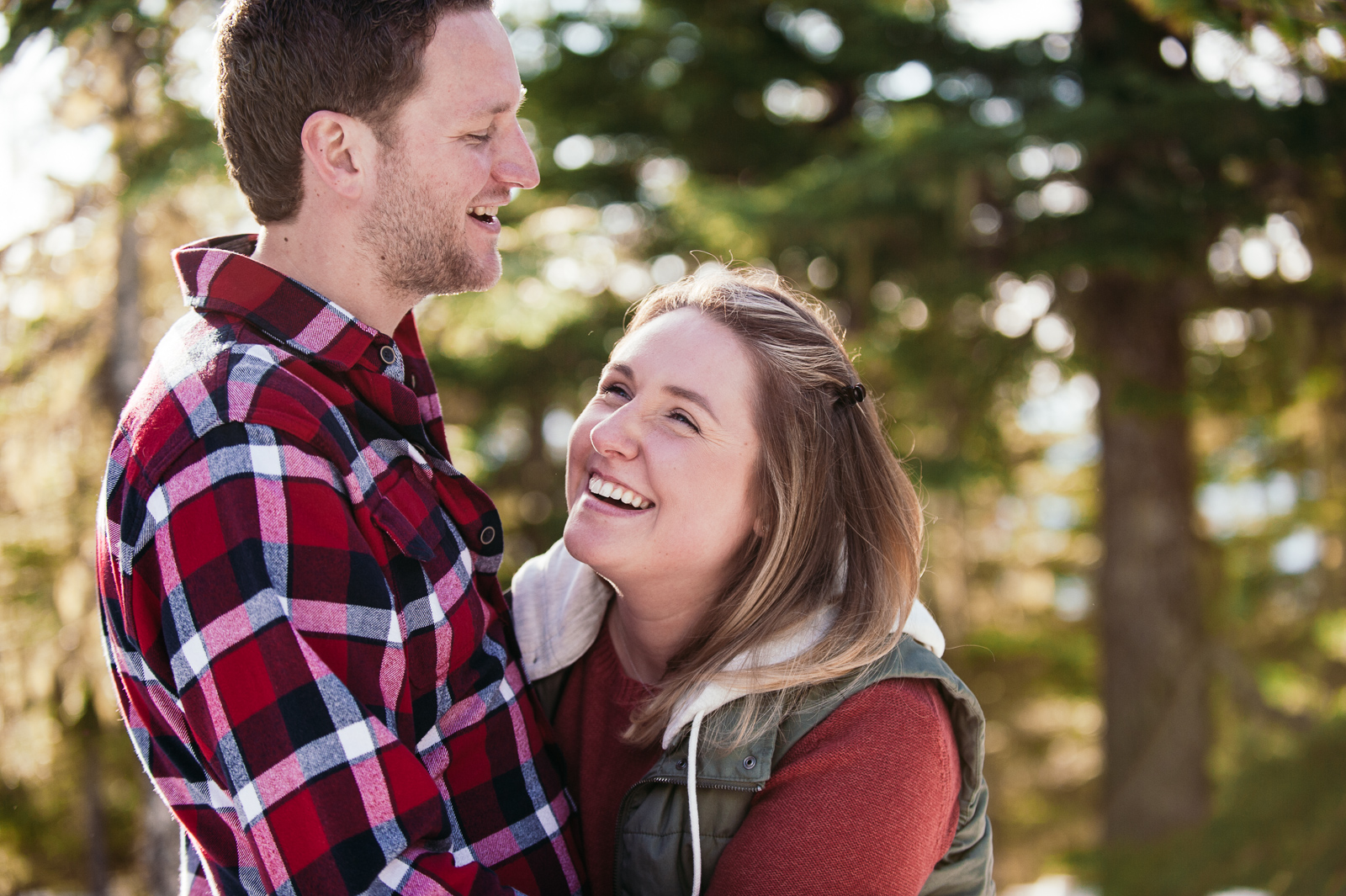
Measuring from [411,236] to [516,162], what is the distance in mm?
247

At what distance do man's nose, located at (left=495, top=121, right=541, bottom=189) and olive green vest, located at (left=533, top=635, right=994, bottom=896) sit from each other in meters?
1.00

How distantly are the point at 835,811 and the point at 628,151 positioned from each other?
7.86 meters

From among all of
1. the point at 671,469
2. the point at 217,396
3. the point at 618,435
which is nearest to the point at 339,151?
the point at 217,396

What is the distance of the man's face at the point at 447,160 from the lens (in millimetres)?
1751

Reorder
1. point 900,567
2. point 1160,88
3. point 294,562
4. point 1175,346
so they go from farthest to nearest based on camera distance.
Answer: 1. point 1175,346
2. point 1160,88
3. point 900,567
4. point 294,562

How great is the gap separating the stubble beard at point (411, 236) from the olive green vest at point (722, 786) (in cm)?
90

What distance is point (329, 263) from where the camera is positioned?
1.77m

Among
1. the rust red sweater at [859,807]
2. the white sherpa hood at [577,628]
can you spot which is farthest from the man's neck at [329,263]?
the rust red sweater at [859,807]

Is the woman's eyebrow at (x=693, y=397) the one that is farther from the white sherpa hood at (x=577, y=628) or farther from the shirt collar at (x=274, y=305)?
the shirt collar at (x=274, y=305)

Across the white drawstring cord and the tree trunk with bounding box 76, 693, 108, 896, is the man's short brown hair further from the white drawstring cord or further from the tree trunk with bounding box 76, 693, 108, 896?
the tree trunk with bounding box 76, 693, 108, 896

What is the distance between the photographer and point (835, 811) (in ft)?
5.41

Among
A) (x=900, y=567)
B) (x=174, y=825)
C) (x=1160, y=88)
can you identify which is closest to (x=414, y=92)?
(x=900, y=567)

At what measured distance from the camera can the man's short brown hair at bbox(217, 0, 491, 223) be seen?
67.0 inches

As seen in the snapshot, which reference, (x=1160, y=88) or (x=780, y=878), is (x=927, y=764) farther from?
(x=1160, y=88)
